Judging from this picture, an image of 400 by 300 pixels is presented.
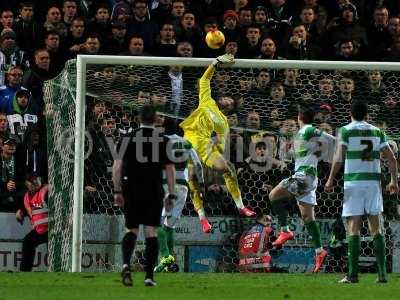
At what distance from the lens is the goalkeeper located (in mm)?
16531

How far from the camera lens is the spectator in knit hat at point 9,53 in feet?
58.6

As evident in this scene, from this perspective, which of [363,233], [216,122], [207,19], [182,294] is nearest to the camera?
[182,294]

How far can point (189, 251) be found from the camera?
17156mm

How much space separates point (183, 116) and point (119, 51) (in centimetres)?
179

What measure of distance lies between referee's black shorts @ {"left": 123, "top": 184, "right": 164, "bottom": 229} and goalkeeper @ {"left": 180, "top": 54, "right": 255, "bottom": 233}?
13.7 feet

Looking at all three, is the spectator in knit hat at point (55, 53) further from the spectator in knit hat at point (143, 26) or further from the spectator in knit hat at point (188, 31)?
the spectator in knit hat at point (188, 31)

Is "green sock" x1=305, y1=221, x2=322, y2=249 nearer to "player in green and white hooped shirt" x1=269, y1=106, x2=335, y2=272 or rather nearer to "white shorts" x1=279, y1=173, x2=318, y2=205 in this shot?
"player in green and white hooped shirt" x1=269, y1=106, x2=335, y2=272

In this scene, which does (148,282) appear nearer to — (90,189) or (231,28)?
(90,189)

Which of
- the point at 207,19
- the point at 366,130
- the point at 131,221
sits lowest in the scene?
the point at 131,221

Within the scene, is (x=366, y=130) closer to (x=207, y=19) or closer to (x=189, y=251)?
(x=189, y=251)

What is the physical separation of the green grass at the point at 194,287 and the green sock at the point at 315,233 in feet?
2.62

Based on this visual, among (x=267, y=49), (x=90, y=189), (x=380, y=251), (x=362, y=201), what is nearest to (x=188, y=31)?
(x=267, y=49)

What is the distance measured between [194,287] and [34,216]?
15.7 feet

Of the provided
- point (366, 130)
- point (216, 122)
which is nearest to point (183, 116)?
point (216, 122)
